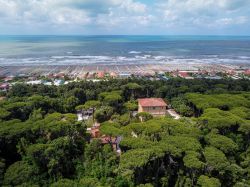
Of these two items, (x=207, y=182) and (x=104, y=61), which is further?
(x=104, y=61)

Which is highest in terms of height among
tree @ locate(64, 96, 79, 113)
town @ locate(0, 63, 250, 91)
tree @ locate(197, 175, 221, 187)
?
tree @ locate(197, 175, 221, 187)

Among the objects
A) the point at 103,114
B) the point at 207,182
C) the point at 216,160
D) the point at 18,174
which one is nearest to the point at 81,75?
the point at 103,114

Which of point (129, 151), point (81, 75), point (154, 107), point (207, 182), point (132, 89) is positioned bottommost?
point (81, 75)

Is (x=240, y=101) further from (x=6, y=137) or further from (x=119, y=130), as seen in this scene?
(x=6, y=137)

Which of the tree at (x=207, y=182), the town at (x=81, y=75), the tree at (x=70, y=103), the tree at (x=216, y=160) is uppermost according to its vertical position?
the tree at (x=216, y=160)

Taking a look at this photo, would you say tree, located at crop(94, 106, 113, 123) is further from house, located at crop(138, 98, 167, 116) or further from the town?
the town

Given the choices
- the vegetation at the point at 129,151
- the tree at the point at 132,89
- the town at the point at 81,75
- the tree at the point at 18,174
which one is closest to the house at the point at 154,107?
the vegetation at the point at 129,151

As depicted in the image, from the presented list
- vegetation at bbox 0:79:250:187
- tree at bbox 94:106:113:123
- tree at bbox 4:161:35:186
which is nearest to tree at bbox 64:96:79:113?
vegetation at bbox 0:79:250:187

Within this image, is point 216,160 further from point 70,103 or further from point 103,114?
point 70,103

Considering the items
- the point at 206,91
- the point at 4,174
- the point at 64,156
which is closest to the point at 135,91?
the point at 206,91

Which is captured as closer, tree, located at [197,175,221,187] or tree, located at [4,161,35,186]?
tree, located at [197,175,221,187]

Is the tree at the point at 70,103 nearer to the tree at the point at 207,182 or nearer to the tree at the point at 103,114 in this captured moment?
the tree at the point at 103,114

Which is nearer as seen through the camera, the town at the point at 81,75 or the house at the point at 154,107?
the house at the point at 154,107
